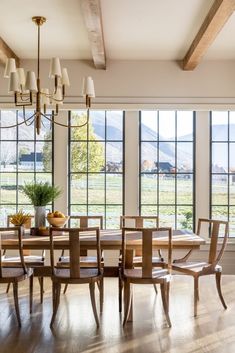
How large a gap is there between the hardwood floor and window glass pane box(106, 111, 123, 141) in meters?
2.21

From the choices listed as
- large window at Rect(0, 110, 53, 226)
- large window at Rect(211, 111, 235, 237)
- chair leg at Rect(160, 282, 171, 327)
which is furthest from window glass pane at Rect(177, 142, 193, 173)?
chair leg at Rect(160, 282, 171, 327)

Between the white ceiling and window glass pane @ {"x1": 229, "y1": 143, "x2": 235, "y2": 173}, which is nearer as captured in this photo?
the white ceiling

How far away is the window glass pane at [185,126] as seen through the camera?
19.6 feet

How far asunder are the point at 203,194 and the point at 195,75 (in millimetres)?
1621

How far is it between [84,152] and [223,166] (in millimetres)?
1957

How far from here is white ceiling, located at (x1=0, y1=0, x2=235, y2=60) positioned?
391 cm

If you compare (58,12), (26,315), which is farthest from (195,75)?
(26,315)

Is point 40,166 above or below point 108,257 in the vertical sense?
above

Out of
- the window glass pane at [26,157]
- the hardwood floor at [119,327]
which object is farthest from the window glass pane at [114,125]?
the hardwood floor at [119,327]

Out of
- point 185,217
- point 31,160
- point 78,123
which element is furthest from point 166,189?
point 31,160

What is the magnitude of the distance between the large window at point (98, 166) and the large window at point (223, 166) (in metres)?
1.29

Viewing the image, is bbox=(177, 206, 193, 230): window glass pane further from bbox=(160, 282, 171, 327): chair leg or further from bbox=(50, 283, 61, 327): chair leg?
bbox=(50, 283, 61, 327): chair leg

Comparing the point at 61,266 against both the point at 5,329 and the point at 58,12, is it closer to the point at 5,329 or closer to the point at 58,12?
the point at 5,329

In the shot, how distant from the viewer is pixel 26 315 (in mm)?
4023
